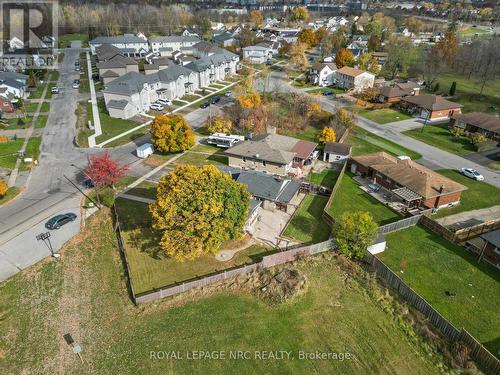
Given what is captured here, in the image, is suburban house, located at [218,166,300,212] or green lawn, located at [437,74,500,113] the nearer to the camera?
suburban house, located at [218,166,300,212]

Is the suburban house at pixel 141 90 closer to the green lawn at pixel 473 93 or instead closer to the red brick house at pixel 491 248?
the red brick house at pixel 491 248

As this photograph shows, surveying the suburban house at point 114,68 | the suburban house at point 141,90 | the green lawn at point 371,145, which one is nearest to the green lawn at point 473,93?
the green lawn at point 371,145

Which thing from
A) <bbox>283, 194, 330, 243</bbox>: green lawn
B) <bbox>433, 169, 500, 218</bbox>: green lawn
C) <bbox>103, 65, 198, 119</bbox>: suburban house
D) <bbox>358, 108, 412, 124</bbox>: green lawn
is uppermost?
<bbox>103, 65, 198, 119</bbox>: suburban house

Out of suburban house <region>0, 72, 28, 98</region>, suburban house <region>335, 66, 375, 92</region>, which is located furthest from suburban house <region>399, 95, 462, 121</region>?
suburban house <region>0, 72, 28, 98</region>

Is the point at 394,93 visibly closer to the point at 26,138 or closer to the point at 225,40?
the point at 26,138

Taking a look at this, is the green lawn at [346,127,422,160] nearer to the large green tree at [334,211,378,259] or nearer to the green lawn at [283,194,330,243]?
the green lawn at [283,194,330,243]

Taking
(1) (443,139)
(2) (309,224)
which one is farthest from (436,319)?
(1) (443,139)
